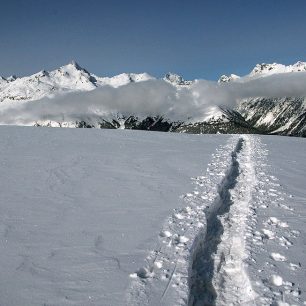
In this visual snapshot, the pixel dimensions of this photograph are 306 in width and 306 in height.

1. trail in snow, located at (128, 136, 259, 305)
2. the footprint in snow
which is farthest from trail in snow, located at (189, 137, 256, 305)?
the footprint in snow

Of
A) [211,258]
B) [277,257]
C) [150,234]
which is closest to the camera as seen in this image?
[277,257]

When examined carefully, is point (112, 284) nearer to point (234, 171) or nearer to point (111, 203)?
point (111, 203)

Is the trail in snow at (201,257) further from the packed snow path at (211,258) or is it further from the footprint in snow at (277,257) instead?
the footprint in snow at (277,257)

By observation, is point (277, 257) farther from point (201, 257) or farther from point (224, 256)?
point (201, 257)

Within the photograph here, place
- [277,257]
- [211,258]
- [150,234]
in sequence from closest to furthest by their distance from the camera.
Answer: [277,257] < [211,258] < [150,234]

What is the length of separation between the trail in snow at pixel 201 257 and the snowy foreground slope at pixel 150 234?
0.11 feet

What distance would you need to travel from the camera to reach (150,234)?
487 inches

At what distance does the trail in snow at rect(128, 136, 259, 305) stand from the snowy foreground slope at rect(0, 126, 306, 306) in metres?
0.03

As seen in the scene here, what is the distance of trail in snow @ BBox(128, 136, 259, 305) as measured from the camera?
9.21m

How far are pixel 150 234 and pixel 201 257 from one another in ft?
5.94

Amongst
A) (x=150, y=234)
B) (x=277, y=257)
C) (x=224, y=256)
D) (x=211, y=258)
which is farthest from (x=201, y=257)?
(x=277, y=257)

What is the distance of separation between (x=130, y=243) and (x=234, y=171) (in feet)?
40.2

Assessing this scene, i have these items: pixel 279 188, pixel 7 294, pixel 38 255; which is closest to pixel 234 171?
pixel 279 188

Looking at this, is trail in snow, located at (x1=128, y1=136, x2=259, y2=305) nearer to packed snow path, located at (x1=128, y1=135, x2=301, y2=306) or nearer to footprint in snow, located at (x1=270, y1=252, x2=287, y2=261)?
packed snow path, located at (x1=128, y1=135, x2=301, y2=306)
